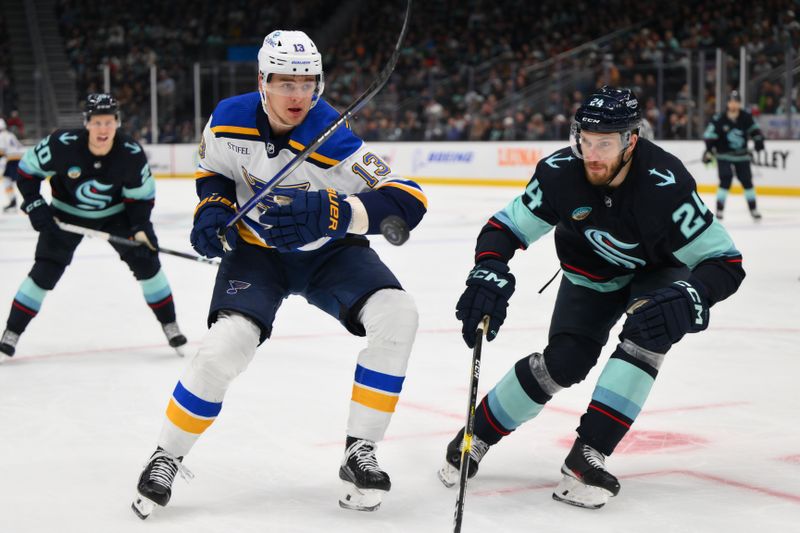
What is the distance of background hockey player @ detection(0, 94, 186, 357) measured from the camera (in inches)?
189

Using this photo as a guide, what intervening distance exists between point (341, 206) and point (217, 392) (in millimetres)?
541

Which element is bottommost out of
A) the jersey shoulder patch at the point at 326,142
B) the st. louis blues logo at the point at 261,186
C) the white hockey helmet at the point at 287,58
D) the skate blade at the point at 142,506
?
the skate blade at the point at 142,506

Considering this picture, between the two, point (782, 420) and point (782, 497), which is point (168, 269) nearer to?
point (782, 420)

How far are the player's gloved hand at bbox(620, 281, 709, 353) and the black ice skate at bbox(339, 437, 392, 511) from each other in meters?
0.69

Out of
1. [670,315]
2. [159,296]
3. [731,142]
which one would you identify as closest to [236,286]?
[670,315]

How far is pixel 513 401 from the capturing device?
9.75ft

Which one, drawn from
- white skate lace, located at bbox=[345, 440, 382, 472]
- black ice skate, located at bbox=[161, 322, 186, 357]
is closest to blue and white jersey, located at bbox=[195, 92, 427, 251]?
white skate lace, located at bbox=[345, 440, 382, 472]

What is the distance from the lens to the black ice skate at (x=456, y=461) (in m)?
2.95

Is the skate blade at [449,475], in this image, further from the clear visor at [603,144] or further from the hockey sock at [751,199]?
the hockey sock at [751,199]

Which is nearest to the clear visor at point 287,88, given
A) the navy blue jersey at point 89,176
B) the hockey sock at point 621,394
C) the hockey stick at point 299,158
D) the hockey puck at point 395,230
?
the hockey stick at point 299,158

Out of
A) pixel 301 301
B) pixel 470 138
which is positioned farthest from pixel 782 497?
pixel 470 138

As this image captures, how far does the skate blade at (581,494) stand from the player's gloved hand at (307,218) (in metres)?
0.83

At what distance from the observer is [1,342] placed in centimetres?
479

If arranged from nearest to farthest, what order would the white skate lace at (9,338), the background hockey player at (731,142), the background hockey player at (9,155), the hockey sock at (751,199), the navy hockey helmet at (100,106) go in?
1. the navy hockey helmet at (100,106)
2. the white skate lace at (9,338)
3. the hockey sock at (751,199)
4. the background hockey player at (731,142)
5. the background hockey player at (9,155)
